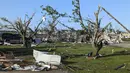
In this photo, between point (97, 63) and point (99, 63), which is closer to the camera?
point (99, 63)

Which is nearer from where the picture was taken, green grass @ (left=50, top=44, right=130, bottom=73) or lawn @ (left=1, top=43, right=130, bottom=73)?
green grass @ (left=50, top=44, right=130, bottom=73)

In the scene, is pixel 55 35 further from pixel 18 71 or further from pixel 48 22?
pixel 18 71

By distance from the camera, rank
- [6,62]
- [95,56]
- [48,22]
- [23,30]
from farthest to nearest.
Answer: [48,22]
[23,30]
[95,56]
[6,62]

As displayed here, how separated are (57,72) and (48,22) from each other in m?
53.7

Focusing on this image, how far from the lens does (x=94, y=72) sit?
19859mm

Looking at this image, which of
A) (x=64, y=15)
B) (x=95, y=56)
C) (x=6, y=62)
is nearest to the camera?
(x=6, y=62)

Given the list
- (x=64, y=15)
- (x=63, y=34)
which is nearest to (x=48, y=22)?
(x=63, y=34)

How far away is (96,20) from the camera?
31750 mm

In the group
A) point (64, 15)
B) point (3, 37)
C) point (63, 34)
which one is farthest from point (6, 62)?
point (63, 34)

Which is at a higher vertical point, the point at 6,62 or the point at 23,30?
the point at 23,30

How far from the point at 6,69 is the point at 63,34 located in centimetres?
7716

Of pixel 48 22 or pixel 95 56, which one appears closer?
pixel 95 56

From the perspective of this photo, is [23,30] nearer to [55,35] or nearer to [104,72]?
[55,35]

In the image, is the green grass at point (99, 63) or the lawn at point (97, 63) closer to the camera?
the green grass at point (99, 63)
